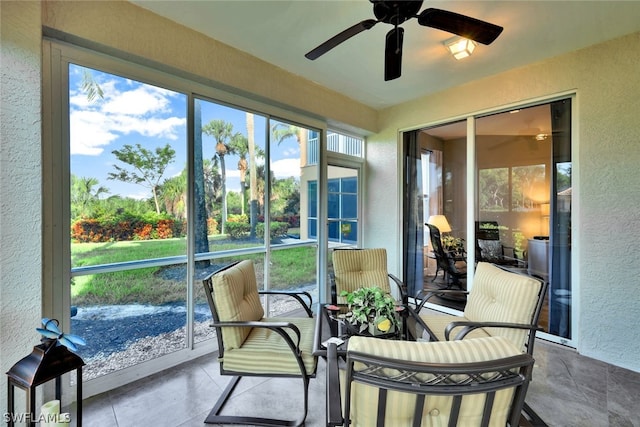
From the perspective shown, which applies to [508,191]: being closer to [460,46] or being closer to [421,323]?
[460,46]

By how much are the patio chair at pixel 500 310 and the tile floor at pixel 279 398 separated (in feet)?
1.44

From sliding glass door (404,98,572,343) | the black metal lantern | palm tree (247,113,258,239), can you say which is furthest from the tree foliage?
sliding glass door (404,98,572,343)

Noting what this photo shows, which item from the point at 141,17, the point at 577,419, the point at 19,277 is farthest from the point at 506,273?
the point at 141,17

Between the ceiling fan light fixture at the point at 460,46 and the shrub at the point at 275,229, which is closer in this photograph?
the ceiling fan light fixture at the point at 460,46

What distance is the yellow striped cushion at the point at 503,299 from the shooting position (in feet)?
6.35

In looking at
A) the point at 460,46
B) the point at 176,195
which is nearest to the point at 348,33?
the point at 460,46

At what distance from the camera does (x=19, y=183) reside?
161 cm

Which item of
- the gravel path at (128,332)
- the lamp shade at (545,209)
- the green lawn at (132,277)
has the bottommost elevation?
the gravel path at (128,332)

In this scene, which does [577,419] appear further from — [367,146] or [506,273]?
[367,146]

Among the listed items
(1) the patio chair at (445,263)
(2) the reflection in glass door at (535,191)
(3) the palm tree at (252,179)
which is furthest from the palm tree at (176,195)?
(2) the reflection in glass door at (535,191)

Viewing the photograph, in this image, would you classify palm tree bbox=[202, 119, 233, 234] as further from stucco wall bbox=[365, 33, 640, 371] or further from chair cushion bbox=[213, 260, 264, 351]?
stucco wall bbox=[365, 33, 640, 371]

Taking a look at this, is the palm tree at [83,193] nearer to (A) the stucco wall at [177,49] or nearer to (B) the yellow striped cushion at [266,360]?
(A) the stucco wall at [177,49]

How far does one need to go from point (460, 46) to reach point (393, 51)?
98 cm

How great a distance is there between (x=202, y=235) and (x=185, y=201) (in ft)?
1.22
